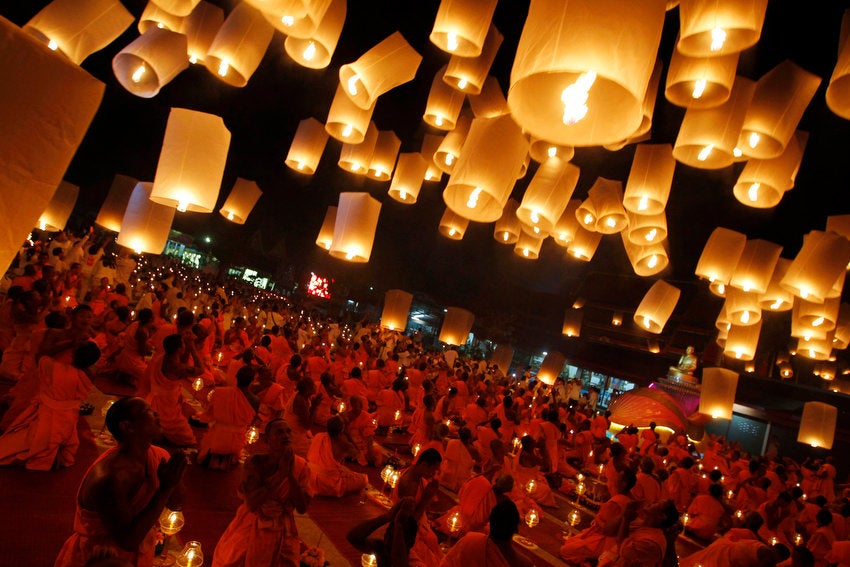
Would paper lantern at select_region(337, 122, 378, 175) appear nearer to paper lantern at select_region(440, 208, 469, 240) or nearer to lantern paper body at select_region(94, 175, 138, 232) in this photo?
paper lantern at select_region(440, 208, 469, 240)

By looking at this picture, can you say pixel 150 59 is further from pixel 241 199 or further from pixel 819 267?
pixel 819 267

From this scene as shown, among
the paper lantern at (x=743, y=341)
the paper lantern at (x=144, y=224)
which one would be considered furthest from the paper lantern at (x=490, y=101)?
the paper lantern at (x=743, y=341)

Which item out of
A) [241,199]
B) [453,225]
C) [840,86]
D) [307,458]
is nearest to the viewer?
[840,86]

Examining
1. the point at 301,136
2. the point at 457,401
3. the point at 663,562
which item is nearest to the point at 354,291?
the point at 457,401

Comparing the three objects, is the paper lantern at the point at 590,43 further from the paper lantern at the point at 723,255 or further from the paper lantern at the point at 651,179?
the paper lantern at the point at 723,255

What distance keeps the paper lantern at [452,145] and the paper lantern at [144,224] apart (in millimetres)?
2901

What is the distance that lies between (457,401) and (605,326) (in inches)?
469

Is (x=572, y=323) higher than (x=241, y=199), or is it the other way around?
(x=572, y=323)

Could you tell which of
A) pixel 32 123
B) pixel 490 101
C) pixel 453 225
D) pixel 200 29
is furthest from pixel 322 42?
pixel 453 225

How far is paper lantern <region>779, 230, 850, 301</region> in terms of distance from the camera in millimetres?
4285

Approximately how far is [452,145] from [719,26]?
3108mm

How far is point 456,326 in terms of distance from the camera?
38.2 feet

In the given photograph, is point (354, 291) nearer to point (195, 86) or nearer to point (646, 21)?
point (195, 86)

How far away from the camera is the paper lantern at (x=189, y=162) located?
341cm
